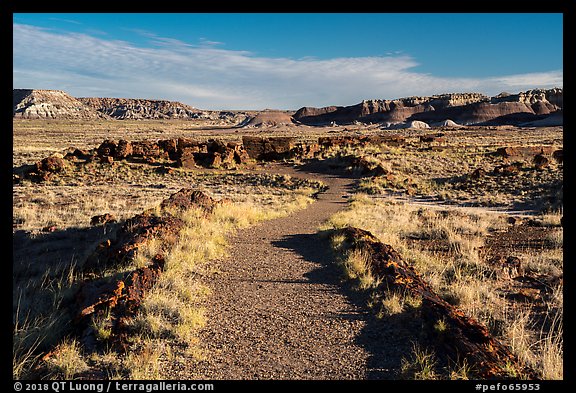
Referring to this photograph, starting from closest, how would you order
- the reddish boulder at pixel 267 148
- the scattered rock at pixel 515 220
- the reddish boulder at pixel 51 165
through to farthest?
the scattered rock at pixel 515 220 → the reddish boulder at pixel 51 165 → the reddish boulder at pixel 267 148

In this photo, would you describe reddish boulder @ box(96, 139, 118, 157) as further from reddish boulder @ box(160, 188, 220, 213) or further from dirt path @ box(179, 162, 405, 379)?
dirt path @ box(179, 162, 405, 379)

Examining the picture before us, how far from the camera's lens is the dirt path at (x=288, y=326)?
3498 millimetres

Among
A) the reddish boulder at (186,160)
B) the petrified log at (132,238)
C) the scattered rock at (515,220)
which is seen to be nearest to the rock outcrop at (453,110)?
the reddish boulder at (186,160)

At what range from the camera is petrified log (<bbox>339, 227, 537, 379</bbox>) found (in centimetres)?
338

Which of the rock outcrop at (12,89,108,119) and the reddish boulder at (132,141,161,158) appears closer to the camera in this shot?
the reddish boulder at (132,141,161,158)

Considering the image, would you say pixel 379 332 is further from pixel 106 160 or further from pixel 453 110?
pixel 453 110

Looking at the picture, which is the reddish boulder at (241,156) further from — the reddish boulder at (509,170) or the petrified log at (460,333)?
the petrified log at (460,333)

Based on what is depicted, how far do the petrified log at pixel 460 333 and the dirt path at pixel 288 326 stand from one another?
1.89 feet

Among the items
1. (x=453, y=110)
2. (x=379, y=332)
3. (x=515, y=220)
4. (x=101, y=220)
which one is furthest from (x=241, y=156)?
(x=453, y=110)

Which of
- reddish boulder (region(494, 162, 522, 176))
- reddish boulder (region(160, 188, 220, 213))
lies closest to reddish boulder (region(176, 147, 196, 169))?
reddish boulder (region(160, 188, 220, 213))

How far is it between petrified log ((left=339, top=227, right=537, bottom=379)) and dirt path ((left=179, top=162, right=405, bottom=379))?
58 centimetres
